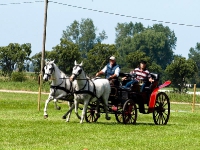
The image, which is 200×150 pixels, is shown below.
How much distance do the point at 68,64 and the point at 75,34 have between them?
82.3m

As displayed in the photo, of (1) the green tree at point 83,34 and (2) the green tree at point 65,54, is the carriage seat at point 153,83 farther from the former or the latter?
(1) the green tree at point 83,34

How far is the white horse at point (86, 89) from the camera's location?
21.1 meters

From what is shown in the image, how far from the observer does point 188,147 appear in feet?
51.3

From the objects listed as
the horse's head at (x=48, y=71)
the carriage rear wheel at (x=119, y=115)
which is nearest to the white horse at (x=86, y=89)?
the carriage rear wheel at (x=119, y=115)

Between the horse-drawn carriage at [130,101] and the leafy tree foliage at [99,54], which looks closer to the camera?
the horse-drawn carriage at [130,101]

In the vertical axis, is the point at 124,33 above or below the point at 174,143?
above

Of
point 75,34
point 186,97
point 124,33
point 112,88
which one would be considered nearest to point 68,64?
point 186,97

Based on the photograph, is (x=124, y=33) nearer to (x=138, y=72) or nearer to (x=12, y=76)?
(x=12, y=76)

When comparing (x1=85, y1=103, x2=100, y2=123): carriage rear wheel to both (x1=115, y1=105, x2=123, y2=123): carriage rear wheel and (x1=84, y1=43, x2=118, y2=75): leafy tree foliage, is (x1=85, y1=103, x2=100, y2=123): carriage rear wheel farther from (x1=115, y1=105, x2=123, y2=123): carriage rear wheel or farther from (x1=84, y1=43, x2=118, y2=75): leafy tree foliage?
(x1=84, y1=43, x2=118, y2=75): leafy tree foliage

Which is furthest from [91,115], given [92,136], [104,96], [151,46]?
[151,46]

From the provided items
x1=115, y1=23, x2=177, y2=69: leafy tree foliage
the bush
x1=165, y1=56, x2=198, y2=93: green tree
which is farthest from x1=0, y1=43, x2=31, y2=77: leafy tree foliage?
x1=115, y1=23, x2=177, y2=69: leafy tree foliage

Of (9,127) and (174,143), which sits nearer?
(174,143)

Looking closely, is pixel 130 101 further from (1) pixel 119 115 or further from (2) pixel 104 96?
(1) pixel 119 115

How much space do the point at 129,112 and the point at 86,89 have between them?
173cm
